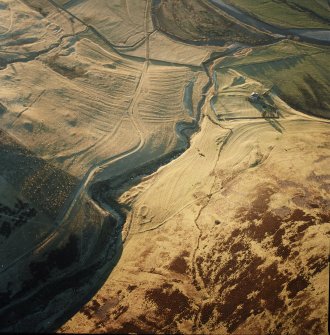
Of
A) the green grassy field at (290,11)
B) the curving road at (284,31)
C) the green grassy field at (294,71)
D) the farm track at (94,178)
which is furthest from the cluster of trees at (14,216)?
the green grassy field at (290,11)

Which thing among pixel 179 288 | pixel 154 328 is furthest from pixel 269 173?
pixel 154 328

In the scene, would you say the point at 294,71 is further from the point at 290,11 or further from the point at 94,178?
the point at 94,178

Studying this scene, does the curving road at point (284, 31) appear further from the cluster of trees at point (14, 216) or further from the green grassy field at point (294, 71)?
the cluster of trees at point (14, 216)

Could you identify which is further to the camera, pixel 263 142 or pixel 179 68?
pixel 179 68

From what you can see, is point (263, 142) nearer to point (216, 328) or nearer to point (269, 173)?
point (269, 173)

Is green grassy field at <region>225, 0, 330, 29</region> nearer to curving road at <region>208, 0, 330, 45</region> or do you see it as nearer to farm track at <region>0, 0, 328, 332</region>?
curving road at <region>208, 0, 330, 45</region>
